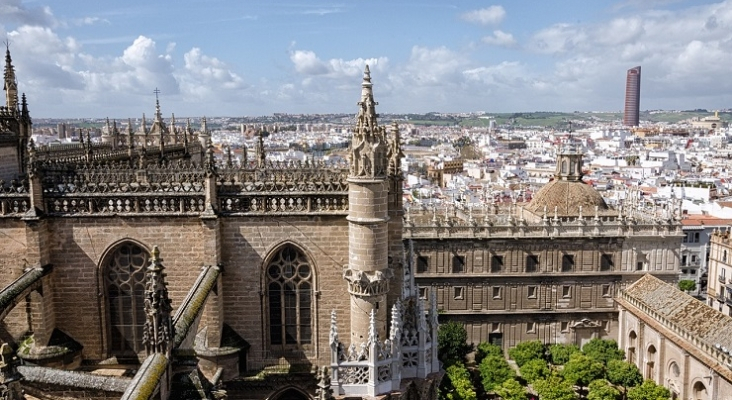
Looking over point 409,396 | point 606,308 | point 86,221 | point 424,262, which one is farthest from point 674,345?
point 86,221

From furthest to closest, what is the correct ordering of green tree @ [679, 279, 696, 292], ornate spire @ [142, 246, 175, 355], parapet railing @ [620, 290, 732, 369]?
green tree @ [679, 279, 696, 292] < parapet railing @ [620, 290, 732, 369] < ornate spire @ [142, 246, 175, 355]

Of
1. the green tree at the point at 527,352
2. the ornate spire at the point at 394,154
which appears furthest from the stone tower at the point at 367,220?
the green tree at the point at 527,352

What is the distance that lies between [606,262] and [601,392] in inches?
514

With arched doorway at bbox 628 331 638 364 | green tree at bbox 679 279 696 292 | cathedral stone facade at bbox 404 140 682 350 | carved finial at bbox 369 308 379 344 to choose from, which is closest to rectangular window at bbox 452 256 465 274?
cathedral stone facade at bbox 404 140 682 350

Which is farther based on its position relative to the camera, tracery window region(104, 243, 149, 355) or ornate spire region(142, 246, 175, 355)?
tracery window region(104, 243, 149, 355)

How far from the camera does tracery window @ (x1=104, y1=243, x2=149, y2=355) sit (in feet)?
48.2

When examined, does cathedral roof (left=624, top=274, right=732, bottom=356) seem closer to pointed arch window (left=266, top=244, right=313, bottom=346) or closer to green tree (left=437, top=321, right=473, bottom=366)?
green tree (left=437, top=321, right=473, bottom=366)

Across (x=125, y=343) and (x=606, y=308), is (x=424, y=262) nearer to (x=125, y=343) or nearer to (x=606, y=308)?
A: (x=606, y=308)

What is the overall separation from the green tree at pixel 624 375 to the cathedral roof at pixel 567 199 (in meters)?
12.0

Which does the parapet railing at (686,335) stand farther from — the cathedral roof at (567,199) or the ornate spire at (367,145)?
the ornate spire at (367,145)

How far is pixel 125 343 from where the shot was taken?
15.0 metres

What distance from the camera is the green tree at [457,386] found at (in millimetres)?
30062

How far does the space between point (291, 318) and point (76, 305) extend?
4.89 metres

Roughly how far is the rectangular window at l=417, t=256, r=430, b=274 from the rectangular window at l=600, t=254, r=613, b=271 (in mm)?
11443
